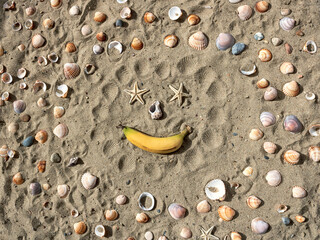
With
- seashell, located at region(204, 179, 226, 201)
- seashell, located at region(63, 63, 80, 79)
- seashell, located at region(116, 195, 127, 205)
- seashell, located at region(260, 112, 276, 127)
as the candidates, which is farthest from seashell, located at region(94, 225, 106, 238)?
seashell, located at region(260, 112, 276, 127)

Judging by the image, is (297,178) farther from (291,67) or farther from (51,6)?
(51,6)

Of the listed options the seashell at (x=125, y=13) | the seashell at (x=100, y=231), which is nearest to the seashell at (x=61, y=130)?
the seashell at (x=100, y=231)

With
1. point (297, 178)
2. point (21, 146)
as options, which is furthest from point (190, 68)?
point (21, 146)

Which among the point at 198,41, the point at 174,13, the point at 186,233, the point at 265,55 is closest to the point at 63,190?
the point at 186,233

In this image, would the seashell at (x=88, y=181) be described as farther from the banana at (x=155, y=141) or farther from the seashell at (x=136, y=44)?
the seashell at (x=136, y=44)

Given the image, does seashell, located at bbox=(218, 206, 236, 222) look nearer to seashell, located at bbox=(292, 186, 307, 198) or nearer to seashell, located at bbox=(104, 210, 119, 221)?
seashell, located at bbox=(292, 186, 307, 198)
